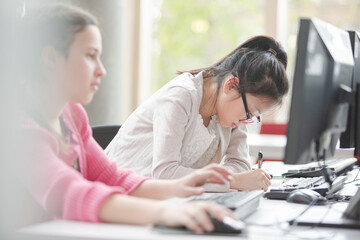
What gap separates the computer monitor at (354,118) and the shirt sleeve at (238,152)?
1.63 ft

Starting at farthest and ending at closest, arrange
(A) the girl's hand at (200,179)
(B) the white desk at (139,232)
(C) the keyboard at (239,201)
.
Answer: (A) the girl's hand at (200,179) → (C) the keyboard at (239,201) → (B) the white desk at (139,232)

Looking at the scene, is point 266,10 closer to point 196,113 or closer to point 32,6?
point 196,113

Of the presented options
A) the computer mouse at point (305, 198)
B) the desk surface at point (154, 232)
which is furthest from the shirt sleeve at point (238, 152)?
the desk surface at point (154, 232)

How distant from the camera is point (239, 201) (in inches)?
41.3

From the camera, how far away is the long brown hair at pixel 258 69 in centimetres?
158

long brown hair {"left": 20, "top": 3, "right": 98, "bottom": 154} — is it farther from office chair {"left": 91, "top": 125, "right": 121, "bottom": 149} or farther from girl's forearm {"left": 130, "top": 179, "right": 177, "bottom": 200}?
office chair {"left": 91, "top": 125, "right": 121, "bottom": 149}

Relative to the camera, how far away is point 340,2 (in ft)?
14.3

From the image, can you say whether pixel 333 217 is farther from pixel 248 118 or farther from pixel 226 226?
pixel 248 118

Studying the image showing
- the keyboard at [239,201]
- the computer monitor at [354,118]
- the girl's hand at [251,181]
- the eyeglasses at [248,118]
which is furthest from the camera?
the eyeglasses at [248,118]

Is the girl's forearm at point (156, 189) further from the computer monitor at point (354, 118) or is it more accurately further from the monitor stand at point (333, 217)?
the computer monitor at point (354, 118)

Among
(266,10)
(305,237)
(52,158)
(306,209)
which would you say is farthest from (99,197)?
(266,10)

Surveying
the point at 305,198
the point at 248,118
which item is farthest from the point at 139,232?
the point at 248,118

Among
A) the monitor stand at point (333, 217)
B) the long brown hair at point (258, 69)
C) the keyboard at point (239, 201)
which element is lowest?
the monitor stand at point (333, 217)

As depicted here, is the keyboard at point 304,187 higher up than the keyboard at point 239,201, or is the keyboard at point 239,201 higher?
the keyboard at point 239,201
